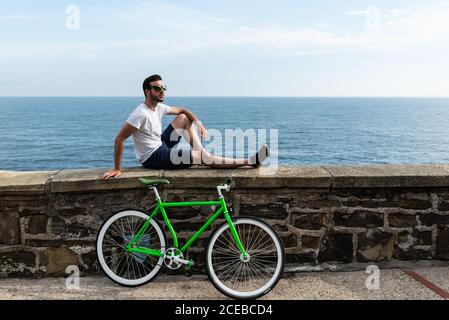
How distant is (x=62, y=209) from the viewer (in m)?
4.19

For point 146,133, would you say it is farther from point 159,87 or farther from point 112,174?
point 112,174

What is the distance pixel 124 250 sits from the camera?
4.24 m

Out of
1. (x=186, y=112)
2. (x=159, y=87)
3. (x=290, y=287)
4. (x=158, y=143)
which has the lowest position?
(x=290, y=287)

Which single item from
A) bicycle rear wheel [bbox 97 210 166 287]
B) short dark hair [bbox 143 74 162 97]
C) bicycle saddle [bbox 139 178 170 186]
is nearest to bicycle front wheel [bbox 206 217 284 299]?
bicycle rear wheel [bbox 97 210 166 287]

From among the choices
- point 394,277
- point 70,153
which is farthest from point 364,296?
point 70,153

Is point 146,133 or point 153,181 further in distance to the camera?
point 146,133

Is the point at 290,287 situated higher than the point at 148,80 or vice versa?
the point at 148,80

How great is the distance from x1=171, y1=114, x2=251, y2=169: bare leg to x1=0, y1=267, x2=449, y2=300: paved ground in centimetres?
111

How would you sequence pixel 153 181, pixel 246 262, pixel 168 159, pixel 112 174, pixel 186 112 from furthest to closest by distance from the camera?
1. pixel 186 112
2. pixel 168 159
3. pixel 112 174
4. pixel 246 262
5. pixel 153 181

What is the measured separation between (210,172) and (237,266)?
912mm

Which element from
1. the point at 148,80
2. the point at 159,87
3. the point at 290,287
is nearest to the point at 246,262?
the point at 290,287

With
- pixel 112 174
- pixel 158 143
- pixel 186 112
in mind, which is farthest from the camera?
pixel 186 112

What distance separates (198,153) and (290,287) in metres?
1.56

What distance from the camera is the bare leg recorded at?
4.37 m
